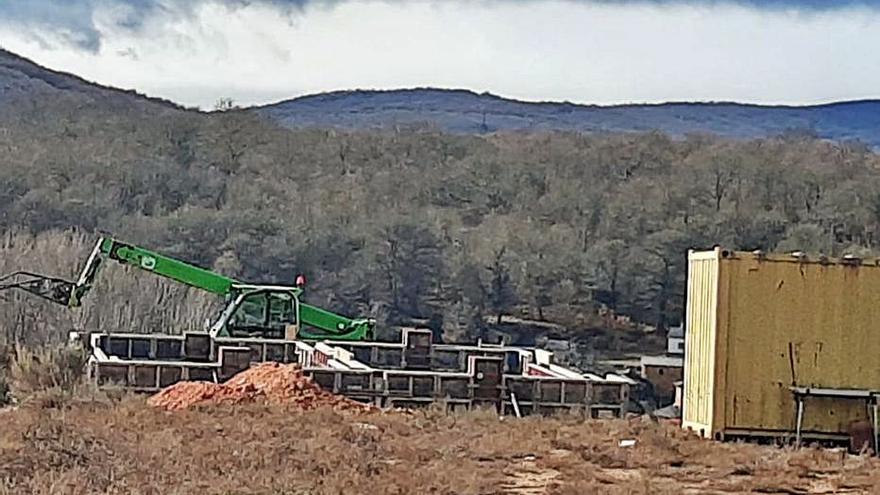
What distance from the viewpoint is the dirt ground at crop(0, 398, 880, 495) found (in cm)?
1398

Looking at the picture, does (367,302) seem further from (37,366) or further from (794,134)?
(794,134)

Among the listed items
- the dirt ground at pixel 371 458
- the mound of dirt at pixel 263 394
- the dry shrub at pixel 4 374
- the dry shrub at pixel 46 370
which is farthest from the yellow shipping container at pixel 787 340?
the dry shrub at pixel 46 370

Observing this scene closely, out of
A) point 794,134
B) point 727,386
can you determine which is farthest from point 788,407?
point 794,134

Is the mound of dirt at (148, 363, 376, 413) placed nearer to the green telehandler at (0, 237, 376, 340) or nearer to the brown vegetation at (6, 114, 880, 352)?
the green telehandler at (0, 237, 376, 340)

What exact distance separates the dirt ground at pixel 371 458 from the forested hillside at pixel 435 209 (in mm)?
40769

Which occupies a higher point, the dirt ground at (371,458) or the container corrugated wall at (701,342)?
the container corrugated wall at (701,342)

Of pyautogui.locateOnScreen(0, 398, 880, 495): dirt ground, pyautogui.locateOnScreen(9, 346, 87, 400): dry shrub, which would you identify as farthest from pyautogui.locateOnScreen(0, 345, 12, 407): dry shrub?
pyautogui.locateOnScreen(0, 398, 880, 495): dirt ground

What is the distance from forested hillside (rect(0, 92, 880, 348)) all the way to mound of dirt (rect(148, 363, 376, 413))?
34.5 metres

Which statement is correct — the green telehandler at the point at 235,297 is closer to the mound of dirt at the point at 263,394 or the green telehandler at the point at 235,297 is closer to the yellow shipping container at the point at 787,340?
the mound of dirt at the point at 263,394

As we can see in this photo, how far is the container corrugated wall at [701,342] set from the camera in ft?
61.1

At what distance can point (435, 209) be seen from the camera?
88.6 meters

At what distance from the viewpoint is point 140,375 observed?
29938 millimetres

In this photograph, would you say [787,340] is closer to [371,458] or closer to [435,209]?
[371,458]

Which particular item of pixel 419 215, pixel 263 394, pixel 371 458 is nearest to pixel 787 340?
pixel 371 458
